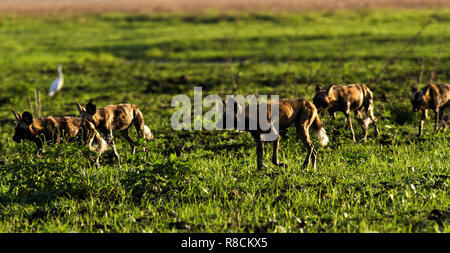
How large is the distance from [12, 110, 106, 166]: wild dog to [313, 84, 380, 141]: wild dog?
14.8 ft

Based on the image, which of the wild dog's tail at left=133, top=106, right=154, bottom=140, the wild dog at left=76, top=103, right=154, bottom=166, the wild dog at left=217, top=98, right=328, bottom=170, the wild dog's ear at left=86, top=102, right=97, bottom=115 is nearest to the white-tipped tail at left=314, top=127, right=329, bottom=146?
the wild dog at left=217, top=98, right=328, bottom=170

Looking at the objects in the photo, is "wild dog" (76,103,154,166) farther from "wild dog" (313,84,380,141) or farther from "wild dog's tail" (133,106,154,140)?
"wild dog" (313,84,380,141)

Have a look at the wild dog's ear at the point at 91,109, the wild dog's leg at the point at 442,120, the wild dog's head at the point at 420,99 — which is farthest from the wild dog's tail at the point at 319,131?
the wild dog's ear at the point at 91,109

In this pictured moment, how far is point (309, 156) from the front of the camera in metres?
7.91

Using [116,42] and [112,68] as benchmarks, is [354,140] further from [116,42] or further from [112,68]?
[116,42]

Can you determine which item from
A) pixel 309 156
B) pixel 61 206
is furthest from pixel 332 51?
pixel 61 206

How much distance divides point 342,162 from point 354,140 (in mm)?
1715

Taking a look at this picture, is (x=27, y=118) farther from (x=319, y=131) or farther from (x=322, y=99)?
(x=322, y=99)

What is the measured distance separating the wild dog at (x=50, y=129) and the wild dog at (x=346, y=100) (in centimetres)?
451

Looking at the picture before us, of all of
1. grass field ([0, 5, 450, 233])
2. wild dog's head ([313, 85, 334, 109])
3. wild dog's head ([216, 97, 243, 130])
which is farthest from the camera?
wild dog's head ([313, 85, 334, 109])

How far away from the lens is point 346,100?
32.8 ft

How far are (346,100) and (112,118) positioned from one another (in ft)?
16.3

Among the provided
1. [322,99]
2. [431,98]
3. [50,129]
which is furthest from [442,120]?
[50,129]

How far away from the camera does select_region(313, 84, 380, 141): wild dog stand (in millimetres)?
9633
